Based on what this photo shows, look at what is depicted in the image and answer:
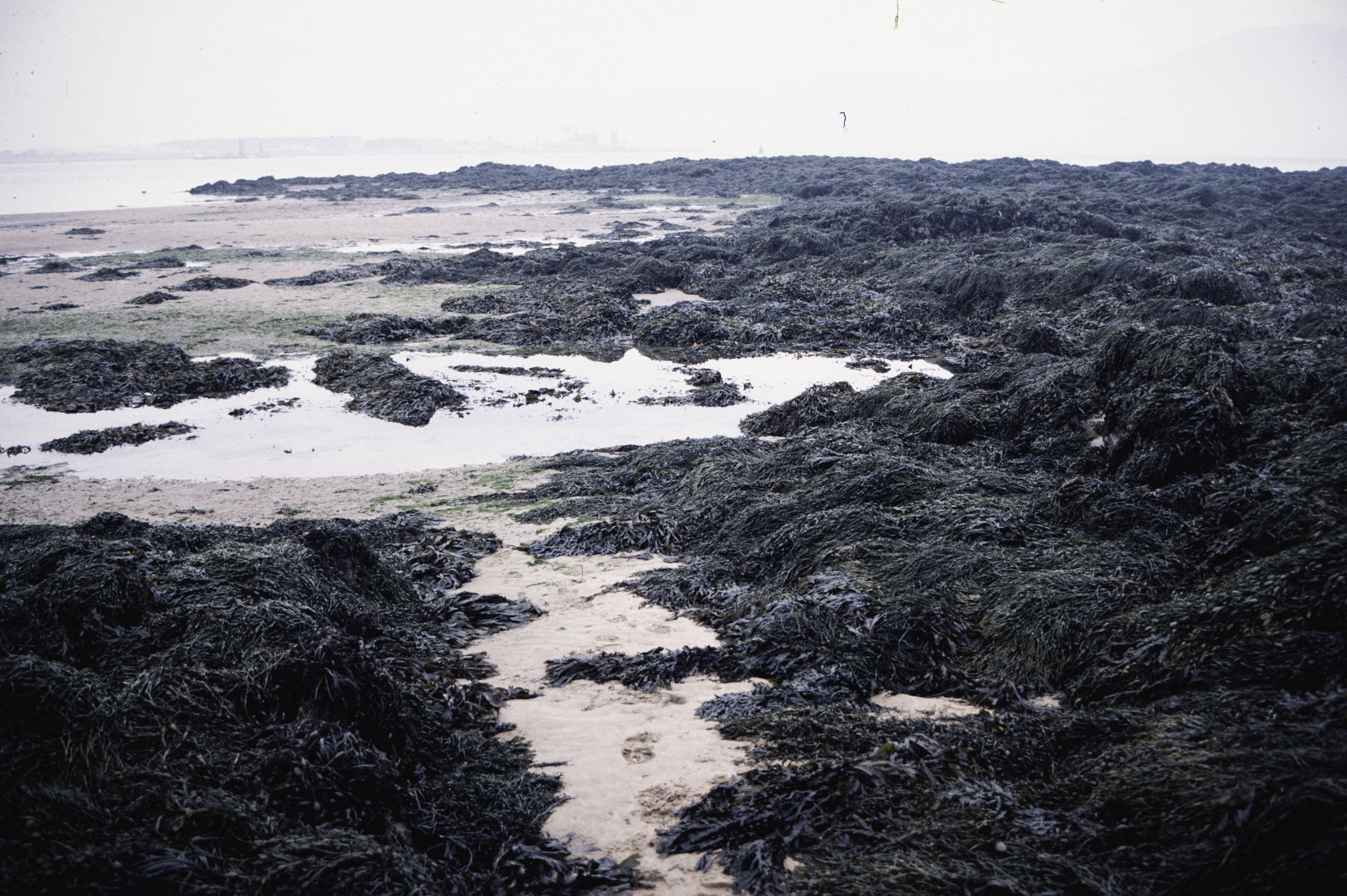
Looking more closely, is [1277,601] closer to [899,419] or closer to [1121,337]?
[1121,337]

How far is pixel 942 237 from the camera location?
65.8 ft

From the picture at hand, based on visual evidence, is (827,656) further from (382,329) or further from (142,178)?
(142,178)

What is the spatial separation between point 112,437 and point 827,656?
28.8 ft

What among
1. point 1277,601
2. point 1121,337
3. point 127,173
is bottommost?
point 1277,601

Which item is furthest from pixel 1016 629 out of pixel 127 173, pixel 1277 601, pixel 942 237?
pixel 127 173

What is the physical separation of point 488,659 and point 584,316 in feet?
33.3

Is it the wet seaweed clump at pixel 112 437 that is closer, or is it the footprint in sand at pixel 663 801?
the footprint in sand at pixel 663 801

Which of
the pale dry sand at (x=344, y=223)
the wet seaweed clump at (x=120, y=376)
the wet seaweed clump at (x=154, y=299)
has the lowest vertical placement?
the wet seaweed clump at (x=120, y=376)

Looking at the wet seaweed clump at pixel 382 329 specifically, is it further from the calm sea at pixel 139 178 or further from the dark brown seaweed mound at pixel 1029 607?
the calm sea at pixel 139 178

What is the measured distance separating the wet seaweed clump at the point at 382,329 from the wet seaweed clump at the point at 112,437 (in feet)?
13.4

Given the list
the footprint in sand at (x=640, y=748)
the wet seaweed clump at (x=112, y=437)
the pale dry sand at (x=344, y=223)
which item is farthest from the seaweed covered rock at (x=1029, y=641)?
the pale dry sand at (x=344, y=223)

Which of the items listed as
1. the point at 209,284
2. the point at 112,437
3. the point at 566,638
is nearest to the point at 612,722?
the point at 566,638

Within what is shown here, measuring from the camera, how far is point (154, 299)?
623 inches

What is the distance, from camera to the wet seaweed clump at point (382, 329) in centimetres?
1309
